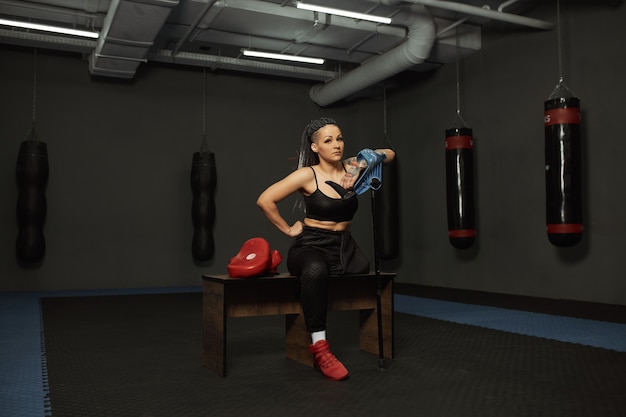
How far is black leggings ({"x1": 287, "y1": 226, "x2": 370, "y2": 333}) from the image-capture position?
8.87 ft

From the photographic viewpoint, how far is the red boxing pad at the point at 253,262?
278 centimetres

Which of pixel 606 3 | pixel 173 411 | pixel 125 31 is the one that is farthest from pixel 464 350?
pixel 125 31

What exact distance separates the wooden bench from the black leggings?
0.06m

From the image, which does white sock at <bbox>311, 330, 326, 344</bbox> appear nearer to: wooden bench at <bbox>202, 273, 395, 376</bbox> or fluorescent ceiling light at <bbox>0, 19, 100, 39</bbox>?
wooden bench at <bbox>202, 273, 395, 376</bbox>

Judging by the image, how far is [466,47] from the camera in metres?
7.18

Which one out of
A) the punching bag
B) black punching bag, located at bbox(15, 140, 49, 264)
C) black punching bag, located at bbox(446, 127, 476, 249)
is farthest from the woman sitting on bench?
black punching bag, located at bbox(15, 140, 49, 264)

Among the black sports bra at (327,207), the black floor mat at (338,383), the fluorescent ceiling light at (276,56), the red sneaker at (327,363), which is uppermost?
the fluorescent ceiling light at (276,56)

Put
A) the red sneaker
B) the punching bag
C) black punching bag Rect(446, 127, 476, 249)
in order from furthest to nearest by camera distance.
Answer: black punching bag Rect(446, 127, 476, 249) → the punching bag → the red sneaker

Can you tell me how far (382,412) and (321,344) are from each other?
0.62 meters

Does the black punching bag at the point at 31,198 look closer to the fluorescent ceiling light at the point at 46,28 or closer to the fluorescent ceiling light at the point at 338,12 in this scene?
the fluorescent ceiling light at the point at 46,28

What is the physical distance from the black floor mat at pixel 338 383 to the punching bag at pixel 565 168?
5.38 feet

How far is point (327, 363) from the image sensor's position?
2629mm

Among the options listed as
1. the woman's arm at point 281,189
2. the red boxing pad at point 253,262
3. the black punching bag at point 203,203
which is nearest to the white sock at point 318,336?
the red boxing pad at point 253,262

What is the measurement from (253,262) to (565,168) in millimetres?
3459
